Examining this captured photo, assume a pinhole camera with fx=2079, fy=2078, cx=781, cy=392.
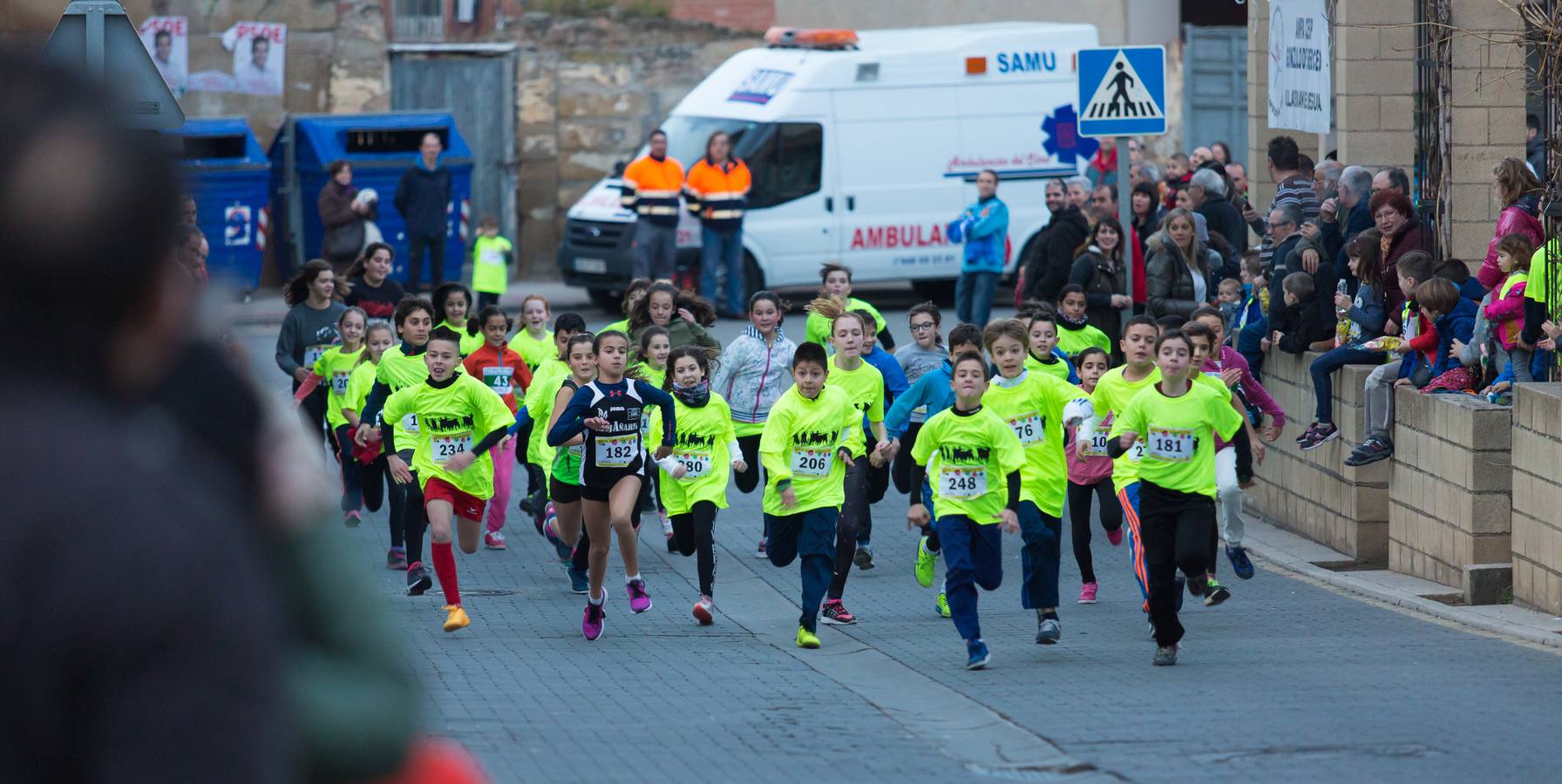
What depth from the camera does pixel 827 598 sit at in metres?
10.9

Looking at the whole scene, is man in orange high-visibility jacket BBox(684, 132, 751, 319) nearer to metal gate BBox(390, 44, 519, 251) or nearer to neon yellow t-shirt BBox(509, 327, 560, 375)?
metal gate BBox(390, 44, 519, 251)

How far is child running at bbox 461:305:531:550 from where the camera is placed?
1341 cm

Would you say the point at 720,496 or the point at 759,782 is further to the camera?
the point at 720,496

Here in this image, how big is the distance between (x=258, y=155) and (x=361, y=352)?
12.4m

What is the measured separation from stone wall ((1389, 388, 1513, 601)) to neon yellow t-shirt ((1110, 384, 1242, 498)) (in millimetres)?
1881

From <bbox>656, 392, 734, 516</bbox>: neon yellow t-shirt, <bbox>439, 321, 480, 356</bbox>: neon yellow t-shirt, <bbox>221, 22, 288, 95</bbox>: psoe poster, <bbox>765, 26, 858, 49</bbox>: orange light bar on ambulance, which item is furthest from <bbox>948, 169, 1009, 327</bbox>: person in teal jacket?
<bbox>221, 22, 288, 95</bbox>: psoe poster

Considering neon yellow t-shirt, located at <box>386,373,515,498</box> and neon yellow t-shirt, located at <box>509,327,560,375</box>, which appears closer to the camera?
neon yellow t-shirt, located at <box>386,373,515,498</box>

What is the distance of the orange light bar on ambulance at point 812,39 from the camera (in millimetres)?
23062

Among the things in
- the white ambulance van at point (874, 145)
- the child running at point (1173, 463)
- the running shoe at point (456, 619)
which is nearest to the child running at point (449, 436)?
the running shoe at point (456, 619)

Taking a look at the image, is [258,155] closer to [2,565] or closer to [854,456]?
[854,456]

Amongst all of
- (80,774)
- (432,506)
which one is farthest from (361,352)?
(80,774)

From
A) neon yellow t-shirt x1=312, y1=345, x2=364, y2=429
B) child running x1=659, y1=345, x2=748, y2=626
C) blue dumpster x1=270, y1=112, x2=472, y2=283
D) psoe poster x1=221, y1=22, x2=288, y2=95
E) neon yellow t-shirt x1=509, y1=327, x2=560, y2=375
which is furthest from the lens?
psoe poster x1=221, y1=22, x2=288, y2=95

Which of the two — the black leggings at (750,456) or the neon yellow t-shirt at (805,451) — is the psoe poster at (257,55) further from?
the neon yellow t-shirt at (805,451)

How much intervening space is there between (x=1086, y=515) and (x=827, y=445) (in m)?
1.83
